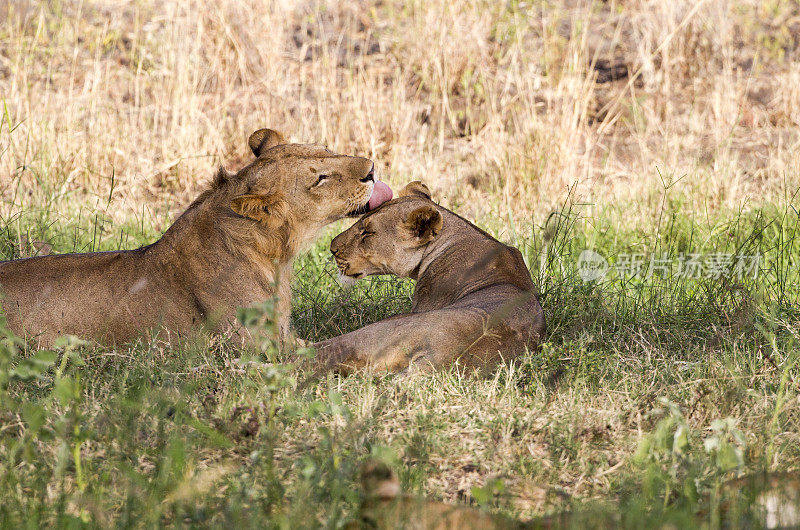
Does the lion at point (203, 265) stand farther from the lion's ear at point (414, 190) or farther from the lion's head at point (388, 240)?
the lion's ear at point (414, 190)

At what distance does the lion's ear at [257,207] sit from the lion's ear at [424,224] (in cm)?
82

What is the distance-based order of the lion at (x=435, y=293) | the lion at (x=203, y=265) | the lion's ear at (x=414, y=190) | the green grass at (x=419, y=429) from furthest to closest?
the lion's ear at (x=414, y=190), the lion at (x=203, y=265), the lion at (x=435, y=293), the green grass at (x=419, y=429)

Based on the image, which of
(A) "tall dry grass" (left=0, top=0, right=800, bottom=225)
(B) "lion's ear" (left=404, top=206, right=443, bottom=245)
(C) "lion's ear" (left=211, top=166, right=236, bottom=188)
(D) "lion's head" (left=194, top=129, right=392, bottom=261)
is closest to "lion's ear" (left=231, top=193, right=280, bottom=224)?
(D) "lion's head" (left=194, top=129, right=392, bottom=261)

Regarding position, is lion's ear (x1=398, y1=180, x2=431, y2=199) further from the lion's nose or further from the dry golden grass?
the lion's nose

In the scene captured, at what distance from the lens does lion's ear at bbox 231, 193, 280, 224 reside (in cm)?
402

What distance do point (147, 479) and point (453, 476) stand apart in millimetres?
902

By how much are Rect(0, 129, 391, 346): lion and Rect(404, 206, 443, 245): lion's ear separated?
17.5 inches

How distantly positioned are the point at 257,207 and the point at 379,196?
92 centimetres

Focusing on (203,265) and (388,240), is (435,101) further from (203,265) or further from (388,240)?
(203,265)

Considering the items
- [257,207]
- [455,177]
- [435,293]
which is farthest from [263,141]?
[455,177]

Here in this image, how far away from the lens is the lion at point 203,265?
13.6 feet

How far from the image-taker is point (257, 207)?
4.11 m

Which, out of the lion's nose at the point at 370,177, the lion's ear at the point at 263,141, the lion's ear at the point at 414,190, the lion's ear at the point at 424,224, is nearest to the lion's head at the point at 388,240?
the lion's ear at the point at 424,224

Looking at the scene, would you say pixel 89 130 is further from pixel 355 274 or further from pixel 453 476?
pixel 453 476
